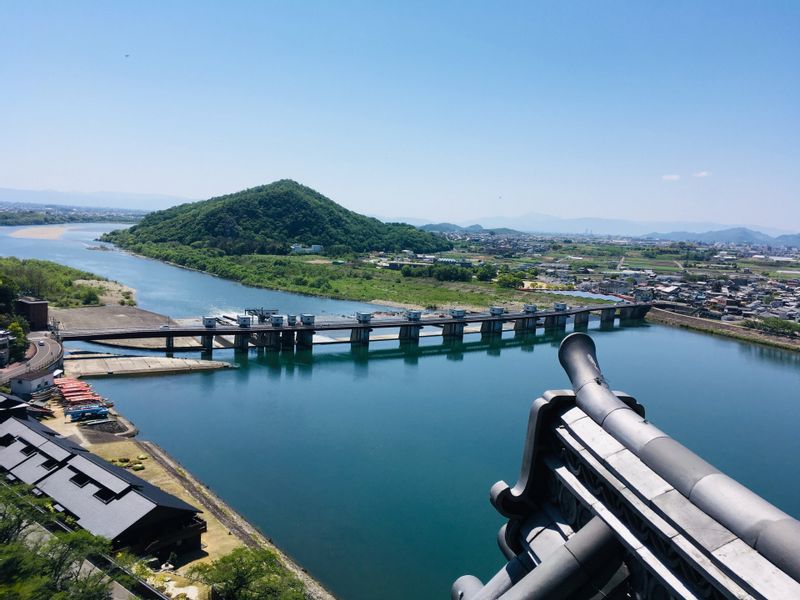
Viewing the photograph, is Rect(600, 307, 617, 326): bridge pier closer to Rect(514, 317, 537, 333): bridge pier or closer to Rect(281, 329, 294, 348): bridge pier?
Rect(514, 317, 537, 333): bridge pier

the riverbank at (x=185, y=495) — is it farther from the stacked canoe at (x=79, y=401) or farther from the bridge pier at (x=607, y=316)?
the bridge pier at (x=607, y=316)

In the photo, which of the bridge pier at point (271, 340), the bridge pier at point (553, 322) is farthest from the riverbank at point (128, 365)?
the bridge pier at point (553, 322)

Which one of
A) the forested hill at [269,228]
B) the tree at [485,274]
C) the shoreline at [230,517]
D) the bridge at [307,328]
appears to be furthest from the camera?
the forested hill at [269,228]

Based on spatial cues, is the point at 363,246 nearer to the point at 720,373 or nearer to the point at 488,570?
the point at 720,373

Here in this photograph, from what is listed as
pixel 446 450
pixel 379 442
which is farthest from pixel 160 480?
pixel 446 450

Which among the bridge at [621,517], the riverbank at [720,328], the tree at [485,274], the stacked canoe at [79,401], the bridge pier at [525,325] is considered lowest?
the riverbank at [720,328]

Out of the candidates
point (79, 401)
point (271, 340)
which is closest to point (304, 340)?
point (271, 340)

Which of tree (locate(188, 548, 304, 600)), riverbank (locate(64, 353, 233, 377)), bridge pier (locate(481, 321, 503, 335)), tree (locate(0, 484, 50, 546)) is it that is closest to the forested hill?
bridge pier (locate(481, 321, 503, 335))

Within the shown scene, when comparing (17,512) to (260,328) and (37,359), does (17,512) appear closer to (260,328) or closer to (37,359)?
(37,359)
